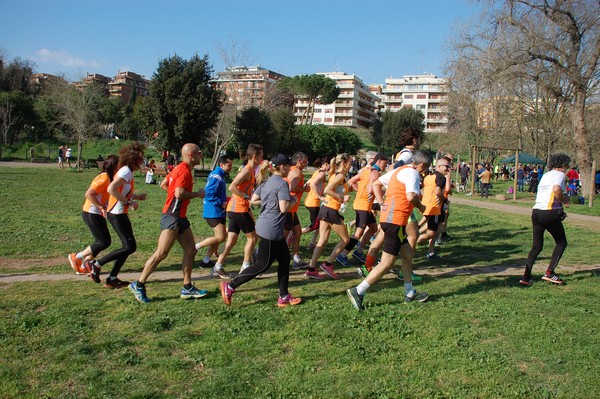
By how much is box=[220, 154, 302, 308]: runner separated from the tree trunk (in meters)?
23.0

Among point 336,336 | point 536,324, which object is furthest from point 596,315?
point 336,336

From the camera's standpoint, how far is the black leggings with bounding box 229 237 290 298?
5.59 meters

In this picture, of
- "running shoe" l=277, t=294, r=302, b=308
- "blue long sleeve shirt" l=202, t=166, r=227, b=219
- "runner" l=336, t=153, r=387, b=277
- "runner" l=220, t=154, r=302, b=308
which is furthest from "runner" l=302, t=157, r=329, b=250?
"running shoe" l=277, t=294, r=302, b=308

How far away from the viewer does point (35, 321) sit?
488cm

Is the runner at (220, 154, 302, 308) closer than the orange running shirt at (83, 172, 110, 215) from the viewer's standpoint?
Yes

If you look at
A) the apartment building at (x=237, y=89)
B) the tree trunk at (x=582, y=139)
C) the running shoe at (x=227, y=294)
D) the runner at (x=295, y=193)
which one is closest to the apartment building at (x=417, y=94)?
the apartment building at (x=237, y=89)

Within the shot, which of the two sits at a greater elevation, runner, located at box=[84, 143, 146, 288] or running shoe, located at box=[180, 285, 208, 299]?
runner, located at box=[84, 143, 146, 288]

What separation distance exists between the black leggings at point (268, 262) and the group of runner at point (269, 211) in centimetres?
1

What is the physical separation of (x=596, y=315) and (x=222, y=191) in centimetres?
515

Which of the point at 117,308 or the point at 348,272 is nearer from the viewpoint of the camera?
the point at 117,308

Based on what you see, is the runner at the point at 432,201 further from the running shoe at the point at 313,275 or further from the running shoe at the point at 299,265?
the running shoe at the point at 313,275

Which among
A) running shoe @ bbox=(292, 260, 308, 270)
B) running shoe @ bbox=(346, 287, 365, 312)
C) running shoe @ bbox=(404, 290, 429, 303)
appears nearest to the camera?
running shoe @ bbox=(346, 287, 365, 312)

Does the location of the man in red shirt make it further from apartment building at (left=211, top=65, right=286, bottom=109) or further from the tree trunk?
apartment building at (left=211, top=65, right=286, bottom=109)

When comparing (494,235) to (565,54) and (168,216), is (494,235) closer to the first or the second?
(168,216)
